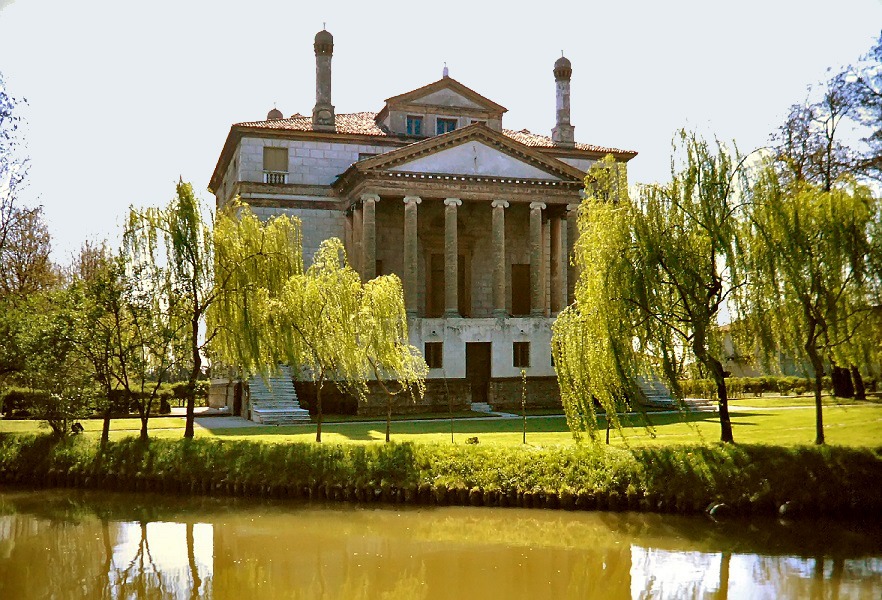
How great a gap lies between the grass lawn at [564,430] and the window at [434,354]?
27.4 ft

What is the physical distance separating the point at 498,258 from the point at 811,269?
73.8 feet

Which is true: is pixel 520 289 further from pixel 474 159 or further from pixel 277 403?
pixel 277 403

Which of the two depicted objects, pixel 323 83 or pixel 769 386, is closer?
pixel 323 83

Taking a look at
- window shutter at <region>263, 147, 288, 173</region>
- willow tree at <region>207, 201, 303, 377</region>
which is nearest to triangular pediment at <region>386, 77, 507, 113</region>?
window shutter at <region>263, 147, 288, 173</region>

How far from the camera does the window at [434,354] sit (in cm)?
4009

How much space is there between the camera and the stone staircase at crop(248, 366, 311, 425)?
102 feet

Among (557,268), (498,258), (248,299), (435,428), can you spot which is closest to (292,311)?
(248,299)

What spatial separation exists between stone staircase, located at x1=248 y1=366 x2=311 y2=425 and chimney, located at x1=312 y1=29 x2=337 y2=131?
14.1 meters

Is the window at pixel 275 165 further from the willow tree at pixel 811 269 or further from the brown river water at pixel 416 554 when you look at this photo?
the willow tree at pixel 811 269

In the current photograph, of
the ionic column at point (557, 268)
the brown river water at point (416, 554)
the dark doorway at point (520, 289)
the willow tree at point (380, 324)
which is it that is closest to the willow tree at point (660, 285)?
the brown river water at point (416, 554)

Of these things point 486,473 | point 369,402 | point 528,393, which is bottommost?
point 486,473

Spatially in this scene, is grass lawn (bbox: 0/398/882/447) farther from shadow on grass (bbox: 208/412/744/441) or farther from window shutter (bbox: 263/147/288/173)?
window shutter (bbox: 263/147/288/173)

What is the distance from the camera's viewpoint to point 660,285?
64.1 feet

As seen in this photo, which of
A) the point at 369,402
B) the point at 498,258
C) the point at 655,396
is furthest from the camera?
the point at 498,258
